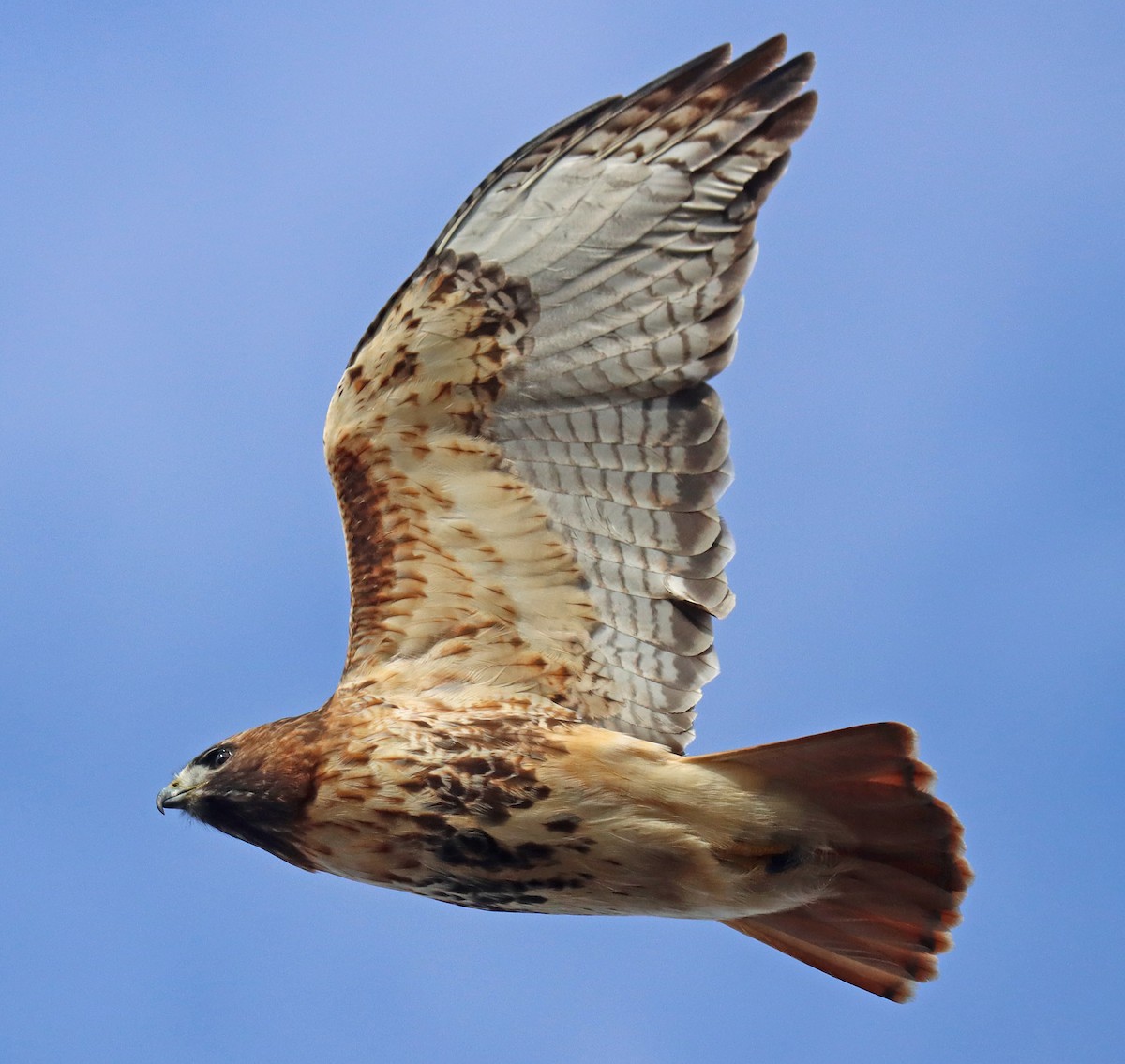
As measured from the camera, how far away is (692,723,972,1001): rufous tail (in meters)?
6.44

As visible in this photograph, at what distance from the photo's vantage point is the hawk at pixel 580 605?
6.67 metres

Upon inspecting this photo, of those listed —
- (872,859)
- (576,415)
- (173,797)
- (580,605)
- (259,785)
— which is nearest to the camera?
(872,859)

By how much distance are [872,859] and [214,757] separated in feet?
9.27

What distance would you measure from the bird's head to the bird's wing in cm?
58

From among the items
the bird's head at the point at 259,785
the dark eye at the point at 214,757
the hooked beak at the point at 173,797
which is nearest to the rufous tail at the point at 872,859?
the bird's head at the point at 259,785

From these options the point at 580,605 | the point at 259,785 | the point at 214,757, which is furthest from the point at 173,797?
the point at 580,605

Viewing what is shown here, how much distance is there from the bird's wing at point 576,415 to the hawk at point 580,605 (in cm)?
1

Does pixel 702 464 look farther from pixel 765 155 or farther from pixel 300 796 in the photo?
pixel 300 796

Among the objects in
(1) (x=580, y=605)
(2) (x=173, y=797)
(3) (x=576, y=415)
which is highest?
(3) (x=576, y=415)

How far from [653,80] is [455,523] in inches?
82.4

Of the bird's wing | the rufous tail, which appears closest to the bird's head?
the bird's wing

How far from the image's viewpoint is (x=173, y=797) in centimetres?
725

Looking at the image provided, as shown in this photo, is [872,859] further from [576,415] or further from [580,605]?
[576,415]

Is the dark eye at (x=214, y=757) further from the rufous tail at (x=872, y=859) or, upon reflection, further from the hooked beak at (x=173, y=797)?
the rufous tail at (x=872, y=859)
